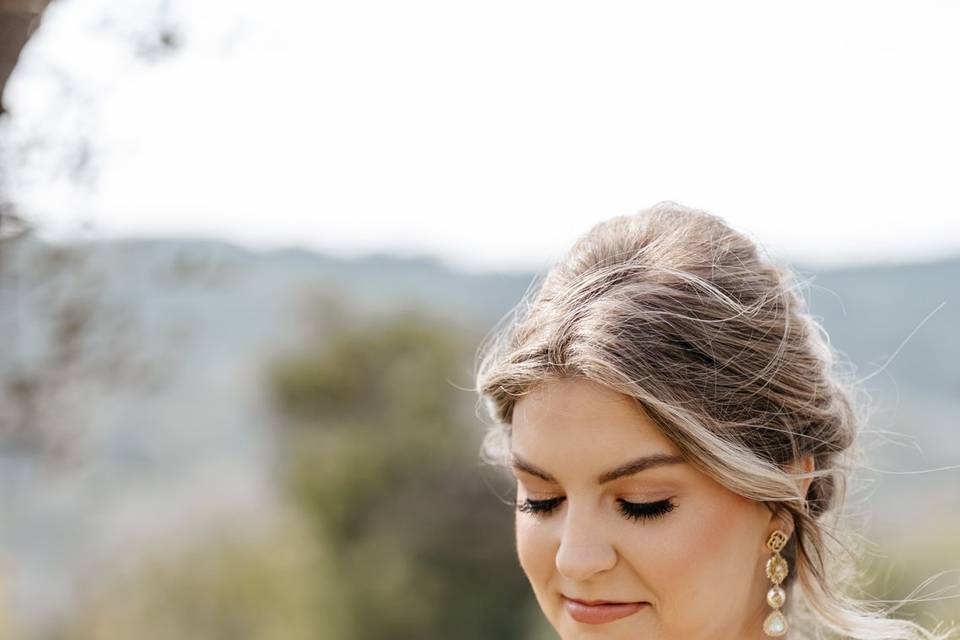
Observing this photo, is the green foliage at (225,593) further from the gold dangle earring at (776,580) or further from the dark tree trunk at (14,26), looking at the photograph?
the dark tree trunk at (14,26)

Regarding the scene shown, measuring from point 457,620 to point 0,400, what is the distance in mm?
18007

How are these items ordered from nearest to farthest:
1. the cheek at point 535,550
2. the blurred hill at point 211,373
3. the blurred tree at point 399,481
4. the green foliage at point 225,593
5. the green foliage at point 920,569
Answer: the cheek at point 535,550 < the green foliage at point 920,569 < the blurred hill at point 211,373 < the blurred tree at point 399,481 < the green foliage at point 225,593

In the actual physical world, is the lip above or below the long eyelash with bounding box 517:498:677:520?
below

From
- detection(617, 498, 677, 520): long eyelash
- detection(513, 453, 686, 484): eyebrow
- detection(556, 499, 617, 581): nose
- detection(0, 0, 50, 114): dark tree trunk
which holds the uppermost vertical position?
detection(0, 0, 50, 114): dark tree trunk

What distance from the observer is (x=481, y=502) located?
2409 cm

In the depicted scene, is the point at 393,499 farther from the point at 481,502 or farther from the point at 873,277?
the point at 873,277

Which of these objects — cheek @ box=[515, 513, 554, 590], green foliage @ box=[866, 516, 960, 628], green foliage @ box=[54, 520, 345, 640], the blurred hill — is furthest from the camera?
green foliage @ box=[54, 520, 345, 640]

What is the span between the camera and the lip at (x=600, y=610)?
2990 millimetres

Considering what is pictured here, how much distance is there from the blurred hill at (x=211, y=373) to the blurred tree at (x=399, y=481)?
0.91 meters

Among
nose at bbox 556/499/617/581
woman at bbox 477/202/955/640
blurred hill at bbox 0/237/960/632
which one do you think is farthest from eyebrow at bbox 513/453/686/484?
blurred hill at bbox 0/237/960/632

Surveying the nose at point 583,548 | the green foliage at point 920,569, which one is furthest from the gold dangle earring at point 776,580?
the green foliage at point 920,569

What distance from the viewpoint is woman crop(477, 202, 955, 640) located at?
2928mm

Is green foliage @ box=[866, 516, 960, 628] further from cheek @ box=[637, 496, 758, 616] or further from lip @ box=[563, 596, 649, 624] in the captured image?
lip @ box=[563, 596, 649, 624]

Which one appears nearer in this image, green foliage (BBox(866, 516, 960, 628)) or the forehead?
the forehead
